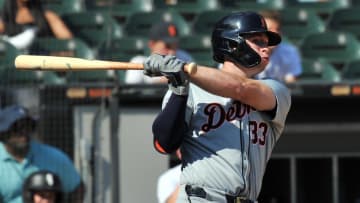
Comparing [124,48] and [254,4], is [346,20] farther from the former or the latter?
[124,48]

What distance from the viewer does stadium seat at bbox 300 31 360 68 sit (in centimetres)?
752

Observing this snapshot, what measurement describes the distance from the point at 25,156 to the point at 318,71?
2.49 m

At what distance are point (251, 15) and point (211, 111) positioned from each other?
1.36 feet

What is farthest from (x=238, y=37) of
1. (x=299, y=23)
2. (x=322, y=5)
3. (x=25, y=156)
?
(x=322, y=5)

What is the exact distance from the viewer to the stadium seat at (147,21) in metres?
7.69

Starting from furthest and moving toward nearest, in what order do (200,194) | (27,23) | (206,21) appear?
(206,21)
(27,23)
(200,194)

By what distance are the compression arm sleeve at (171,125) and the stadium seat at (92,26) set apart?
12.8 ft

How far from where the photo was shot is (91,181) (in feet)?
19.9

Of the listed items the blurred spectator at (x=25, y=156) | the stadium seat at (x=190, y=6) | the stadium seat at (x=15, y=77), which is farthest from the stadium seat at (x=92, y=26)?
the blurred spectator at (x=25, y=156)

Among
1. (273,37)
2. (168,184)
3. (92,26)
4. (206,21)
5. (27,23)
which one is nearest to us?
(273,37)

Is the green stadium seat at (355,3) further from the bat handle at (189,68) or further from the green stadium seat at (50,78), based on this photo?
the bat handle at (189,68)

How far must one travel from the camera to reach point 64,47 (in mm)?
6961

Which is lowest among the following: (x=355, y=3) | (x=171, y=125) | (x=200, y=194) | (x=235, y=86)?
(x=355, y=3)

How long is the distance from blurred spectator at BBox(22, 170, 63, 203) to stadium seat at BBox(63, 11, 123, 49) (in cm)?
254
